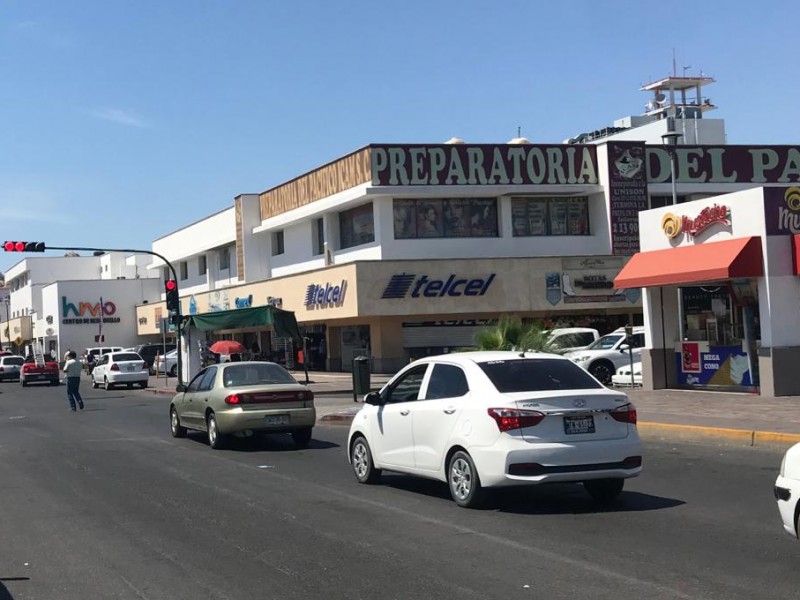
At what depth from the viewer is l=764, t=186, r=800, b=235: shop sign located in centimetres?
2131

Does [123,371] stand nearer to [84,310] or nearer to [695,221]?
[695,221]

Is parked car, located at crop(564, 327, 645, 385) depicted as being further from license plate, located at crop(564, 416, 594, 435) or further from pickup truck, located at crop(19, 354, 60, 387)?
pickup truck, located at crop(19, 354, 60, 387)

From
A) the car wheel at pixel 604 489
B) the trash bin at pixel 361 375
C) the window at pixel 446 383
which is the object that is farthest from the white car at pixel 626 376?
the window at pixel 446 383

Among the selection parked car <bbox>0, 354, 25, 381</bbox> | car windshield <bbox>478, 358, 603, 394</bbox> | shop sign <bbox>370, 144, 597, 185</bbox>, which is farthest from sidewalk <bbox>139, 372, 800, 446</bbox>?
parked car <bbox>0, 354, 25, 381</bbox>

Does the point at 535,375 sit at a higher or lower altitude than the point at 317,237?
lower

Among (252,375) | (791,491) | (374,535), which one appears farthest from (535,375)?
(252,375)

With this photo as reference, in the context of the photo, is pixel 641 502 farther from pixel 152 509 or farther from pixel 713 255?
pixel 713 255

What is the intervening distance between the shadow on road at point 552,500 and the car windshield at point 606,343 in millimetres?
18055

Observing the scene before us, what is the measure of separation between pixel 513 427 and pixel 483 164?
3570 centimetres

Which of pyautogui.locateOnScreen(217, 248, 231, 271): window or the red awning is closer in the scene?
the red awning

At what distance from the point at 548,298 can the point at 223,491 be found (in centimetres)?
3310

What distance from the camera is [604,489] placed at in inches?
422

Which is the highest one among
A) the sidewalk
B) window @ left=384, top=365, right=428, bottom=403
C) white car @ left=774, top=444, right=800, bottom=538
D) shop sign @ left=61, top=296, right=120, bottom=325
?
shop sign @ left=61, top=296, right=120, bottom=325

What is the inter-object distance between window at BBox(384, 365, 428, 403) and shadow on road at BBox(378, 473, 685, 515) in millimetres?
1138
